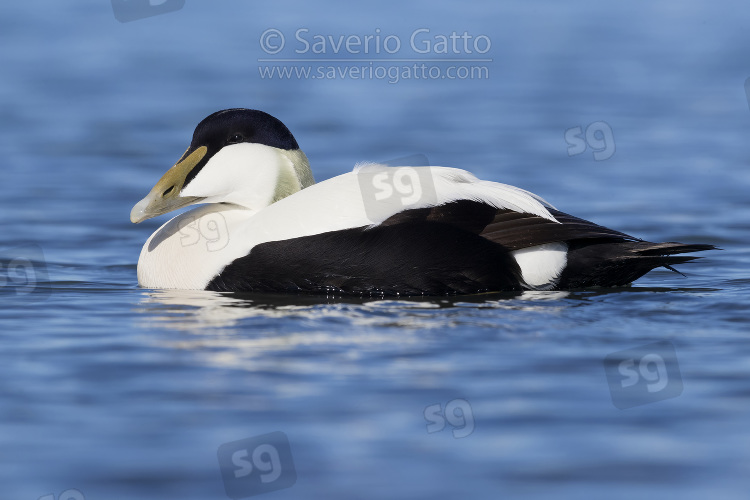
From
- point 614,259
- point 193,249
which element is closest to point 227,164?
point 193,249

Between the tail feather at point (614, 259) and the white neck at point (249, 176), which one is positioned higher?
the white neck at point (249, 176)

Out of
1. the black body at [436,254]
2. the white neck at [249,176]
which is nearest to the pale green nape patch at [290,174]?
the white neck at [249,176]

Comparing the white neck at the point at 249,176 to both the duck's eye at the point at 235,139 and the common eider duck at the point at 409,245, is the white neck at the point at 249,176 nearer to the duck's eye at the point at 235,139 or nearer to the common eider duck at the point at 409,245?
the duck's eye at the point at 235,139

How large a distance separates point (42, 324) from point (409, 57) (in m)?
7.15

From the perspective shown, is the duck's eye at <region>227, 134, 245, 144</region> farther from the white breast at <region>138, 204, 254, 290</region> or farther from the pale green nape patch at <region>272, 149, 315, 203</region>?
the white breast at <region>138, 204, 254, 290</region>

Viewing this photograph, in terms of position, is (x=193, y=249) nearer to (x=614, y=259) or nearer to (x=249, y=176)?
(x=249, y=176)

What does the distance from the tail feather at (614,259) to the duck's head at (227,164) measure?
1.34 meters

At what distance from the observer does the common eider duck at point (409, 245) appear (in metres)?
5.36

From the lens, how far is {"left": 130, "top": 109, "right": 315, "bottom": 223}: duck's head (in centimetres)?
577

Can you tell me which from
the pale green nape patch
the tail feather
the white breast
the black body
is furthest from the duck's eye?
the tail feather

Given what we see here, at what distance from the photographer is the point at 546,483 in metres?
3.43

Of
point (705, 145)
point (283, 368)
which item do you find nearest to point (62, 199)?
point (283, 368)

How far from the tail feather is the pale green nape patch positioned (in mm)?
1259

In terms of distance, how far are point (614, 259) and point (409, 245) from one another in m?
0.86
